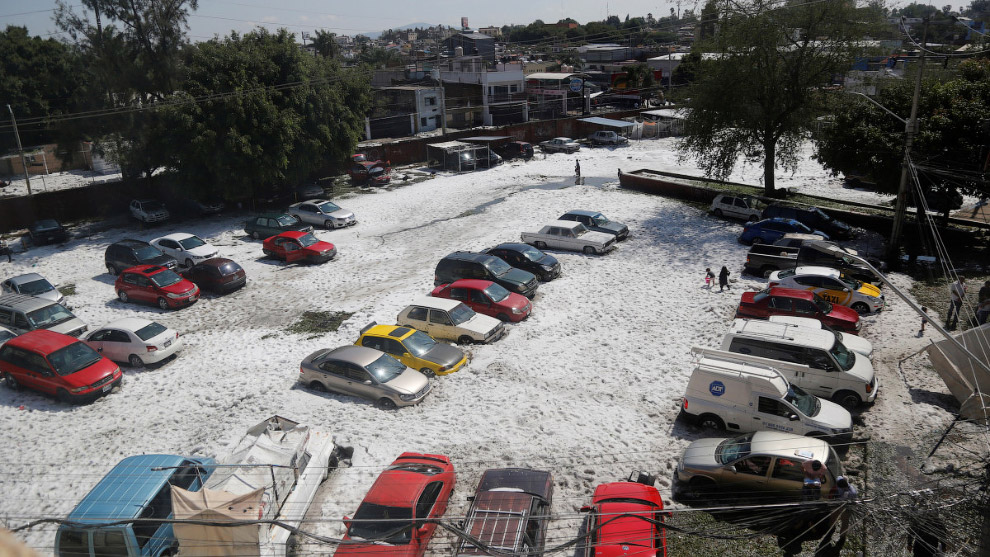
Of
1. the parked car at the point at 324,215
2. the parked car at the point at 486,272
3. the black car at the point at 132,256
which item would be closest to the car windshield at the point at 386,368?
the parked car at the point at 486,272

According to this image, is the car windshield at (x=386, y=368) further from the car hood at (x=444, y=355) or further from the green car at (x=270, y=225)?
the green car at (x=270, y=225)

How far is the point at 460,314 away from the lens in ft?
61.5

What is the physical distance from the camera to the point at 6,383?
56.0 feet

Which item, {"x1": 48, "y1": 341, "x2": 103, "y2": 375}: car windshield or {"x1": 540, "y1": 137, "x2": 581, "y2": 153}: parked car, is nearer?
{"x1": 48, "y1": 341, "x2": 103, "y2": 375}: car windshield

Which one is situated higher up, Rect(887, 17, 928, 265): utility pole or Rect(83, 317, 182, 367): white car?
Rect(887, 17, 928, 265): utility pole

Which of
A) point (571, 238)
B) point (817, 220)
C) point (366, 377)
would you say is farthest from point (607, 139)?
point (366, 377)

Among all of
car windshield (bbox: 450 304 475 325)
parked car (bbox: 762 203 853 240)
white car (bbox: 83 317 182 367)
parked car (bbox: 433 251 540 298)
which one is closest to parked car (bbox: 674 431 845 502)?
car windshield (bbox: 450 304 475 325)

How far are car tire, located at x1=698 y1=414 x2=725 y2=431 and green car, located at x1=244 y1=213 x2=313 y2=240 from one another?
21.7 metres

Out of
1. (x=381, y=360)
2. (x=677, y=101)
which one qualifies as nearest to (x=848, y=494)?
(x=381, y=360)

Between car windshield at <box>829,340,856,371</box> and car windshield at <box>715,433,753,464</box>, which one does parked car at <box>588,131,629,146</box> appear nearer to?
car windshield at <box>829,340,856,371</box>

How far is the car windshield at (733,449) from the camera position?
11.6 metres

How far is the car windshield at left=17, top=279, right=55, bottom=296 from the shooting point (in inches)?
877

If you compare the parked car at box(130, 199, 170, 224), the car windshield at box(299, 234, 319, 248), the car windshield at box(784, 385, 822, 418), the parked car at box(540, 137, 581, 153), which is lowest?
the car windshield at box(784, 385, 822, 418)

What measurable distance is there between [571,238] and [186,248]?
1617 cm
